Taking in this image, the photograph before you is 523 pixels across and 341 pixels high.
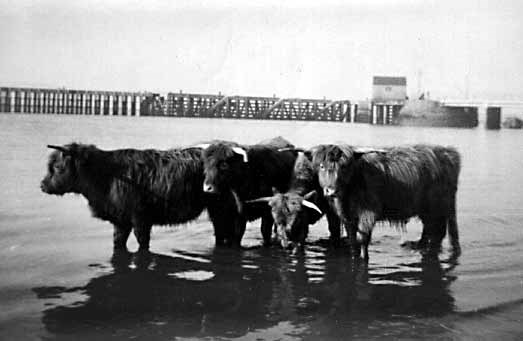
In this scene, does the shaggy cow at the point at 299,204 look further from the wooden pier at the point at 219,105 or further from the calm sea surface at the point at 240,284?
the wooden pier at the point at 219,105

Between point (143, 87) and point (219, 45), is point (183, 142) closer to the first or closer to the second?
point (143, 87)

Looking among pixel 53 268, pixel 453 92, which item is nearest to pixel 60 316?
pixel 53 268

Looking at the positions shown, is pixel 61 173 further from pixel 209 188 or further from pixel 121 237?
pixel 209 188

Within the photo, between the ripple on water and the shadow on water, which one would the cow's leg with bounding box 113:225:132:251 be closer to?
the shadow on water

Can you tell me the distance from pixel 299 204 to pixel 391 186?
124 centimetres

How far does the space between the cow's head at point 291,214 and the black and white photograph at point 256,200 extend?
3 centimetres

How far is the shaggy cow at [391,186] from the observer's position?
24.6 ft

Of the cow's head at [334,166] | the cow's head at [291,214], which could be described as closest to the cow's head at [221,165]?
the cow's head at [291,214]

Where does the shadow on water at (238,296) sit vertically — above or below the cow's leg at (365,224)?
below

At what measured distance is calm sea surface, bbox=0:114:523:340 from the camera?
511 cm

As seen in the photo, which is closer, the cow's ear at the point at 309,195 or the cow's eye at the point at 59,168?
the cow's eye at the point at 59,168

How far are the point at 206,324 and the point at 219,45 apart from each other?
17.3 ft

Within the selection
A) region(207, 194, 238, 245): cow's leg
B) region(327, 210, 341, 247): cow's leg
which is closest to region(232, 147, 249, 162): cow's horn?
region(207, 194, 238, 245): cow's leg

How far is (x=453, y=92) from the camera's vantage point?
11.9 meters
